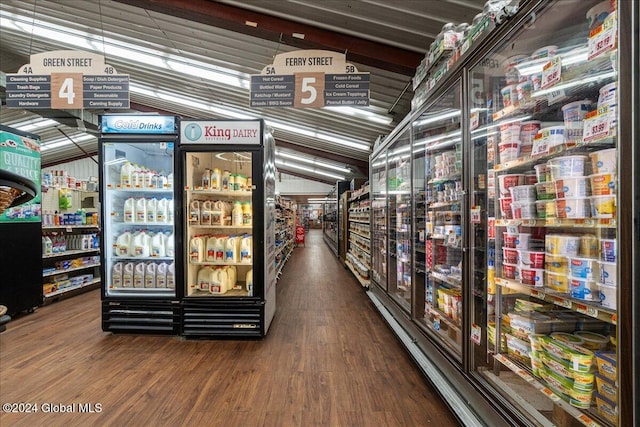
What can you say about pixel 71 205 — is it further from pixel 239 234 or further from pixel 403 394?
pixel 403 394

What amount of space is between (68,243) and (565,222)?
756cm

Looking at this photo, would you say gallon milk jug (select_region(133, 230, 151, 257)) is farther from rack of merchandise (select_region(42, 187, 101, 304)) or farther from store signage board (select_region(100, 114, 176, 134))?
rack of merchandise (select_region(42, 187, 101, 304))

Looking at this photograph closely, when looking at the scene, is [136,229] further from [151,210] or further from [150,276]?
[150,276]

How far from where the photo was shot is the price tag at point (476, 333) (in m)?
2.11

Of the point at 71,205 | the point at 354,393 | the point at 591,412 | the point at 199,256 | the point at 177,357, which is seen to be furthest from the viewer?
the point at 71,205

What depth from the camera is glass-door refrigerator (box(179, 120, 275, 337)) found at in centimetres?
362

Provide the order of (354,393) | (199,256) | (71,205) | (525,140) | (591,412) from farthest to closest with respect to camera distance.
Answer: (71,205) < (199,256) < (354,393) < (525,140) < (591,412)

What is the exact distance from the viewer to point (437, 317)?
2.93 m

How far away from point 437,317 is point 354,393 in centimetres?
99

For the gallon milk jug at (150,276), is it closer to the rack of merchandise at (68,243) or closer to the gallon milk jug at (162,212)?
the gallon milk jug at (162,212)

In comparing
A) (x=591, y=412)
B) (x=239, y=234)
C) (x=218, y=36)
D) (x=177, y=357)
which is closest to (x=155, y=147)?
(x=239, y=234)

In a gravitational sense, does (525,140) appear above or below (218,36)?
below

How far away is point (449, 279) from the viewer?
268 centimetres

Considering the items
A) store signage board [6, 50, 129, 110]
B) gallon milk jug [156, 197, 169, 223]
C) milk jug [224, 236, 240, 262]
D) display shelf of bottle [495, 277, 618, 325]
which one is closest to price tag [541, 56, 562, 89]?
display shelf of bottle [495, 277, 618, 325]
